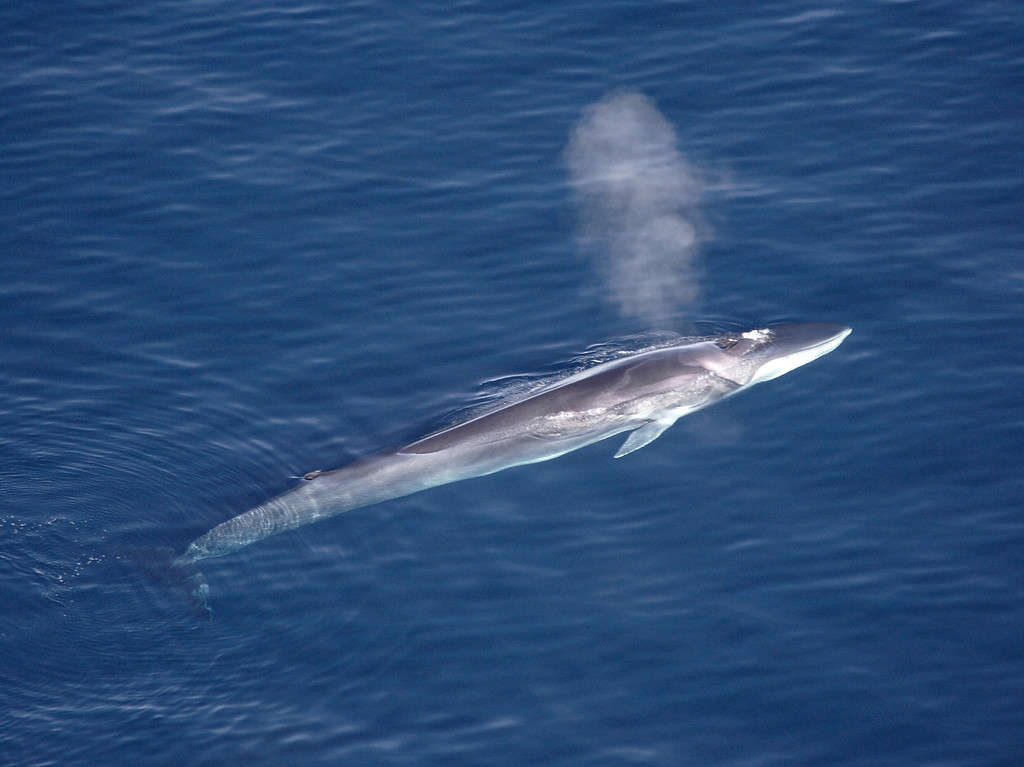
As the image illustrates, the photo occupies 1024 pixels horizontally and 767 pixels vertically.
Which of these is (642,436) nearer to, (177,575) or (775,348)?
(775,348)

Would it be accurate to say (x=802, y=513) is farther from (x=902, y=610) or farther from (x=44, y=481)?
(x=44, y=481)

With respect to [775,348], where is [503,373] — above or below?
above

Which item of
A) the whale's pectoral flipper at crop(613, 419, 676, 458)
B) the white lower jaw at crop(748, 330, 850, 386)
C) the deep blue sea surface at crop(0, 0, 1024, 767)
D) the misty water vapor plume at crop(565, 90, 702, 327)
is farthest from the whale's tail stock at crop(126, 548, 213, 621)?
the white lower jaw at crop(748, 330, 850, 386)

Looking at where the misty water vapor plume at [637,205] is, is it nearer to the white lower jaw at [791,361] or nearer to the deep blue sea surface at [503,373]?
the deep blue sea surface at [503,373]

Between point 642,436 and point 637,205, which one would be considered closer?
point 642,436

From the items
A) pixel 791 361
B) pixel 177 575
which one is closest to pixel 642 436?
pixel 791 361

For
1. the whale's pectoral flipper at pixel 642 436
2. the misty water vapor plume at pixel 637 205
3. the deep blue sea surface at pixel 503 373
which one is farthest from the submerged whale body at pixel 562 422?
the misty water vapor plume at pixel 637 205

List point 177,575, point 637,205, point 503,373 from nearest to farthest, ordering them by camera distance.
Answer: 1. point 177,575
2. point 503,373
3. point 637,205

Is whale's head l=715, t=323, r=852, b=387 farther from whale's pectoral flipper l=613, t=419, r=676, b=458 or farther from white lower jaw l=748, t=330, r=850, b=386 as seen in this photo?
whale's pectoral flipper l=613, t=419, r=676, b=458
